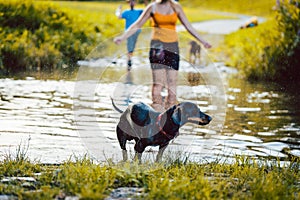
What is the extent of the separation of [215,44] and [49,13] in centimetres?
788

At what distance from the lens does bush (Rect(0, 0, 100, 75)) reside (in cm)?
1641

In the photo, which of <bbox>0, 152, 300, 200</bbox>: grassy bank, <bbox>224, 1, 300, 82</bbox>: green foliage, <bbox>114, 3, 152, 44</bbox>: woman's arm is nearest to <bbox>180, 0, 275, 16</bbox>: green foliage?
A: <bbox>224, 1, 300, 82</bbox>: green foliage

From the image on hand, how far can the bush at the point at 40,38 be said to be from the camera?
16.4 meters

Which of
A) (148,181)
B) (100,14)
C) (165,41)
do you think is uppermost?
(100,14)

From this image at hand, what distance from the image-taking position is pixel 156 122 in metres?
6.30

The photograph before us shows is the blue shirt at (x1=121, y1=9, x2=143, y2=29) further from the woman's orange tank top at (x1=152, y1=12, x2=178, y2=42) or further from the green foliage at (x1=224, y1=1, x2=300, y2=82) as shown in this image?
the woman's orange tank top at (x1=152, y1=12, x2=178, y2=42)

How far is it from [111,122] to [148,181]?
487 centimetres

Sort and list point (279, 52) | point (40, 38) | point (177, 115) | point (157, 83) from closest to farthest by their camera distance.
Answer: point (177, 115)
point (157, 83)
point (279, 52)
point (40, 38)

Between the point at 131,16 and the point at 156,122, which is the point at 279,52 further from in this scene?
the point at 156,122

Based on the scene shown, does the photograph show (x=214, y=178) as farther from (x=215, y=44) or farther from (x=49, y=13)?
(x=215, y=44)

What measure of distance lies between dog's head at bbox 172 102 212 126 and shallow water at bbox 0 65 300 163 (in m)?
0.69

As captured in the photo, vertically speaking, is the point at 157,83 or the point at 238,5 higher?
the point at 238,5

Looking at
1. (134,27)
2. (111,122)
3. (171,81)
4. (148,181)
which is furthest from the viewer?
(111,122)

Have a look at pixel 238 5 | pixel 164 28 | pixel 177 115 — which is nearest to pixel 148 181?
pixel 177 115
